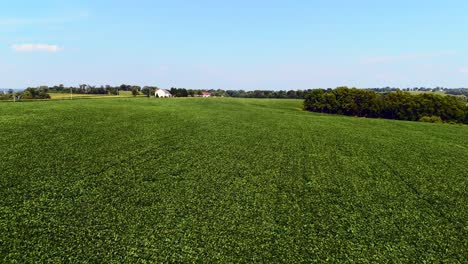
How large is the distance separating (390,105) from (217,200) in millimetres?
89175

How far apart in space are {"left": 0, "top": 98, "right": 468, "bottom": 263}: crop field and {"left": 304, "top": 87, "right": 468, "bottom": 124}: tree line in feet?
228

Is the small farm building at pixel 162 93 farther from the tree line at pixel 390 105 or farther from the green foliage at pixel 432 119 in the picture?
the green foliage at pixel 432 119

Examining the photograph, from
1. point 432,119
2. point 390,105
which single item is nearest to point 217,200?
point 432,119

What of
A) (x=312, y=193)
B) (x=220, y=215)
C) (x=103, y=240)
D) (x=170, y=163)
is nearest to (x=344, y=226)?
(x=312, y=193)

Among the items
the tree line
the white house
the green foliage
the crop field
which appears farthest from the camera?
the white house

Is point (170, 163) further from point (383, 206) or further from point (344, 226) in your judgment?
point (383, 206)

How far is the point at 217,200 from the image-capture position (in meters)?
12.7

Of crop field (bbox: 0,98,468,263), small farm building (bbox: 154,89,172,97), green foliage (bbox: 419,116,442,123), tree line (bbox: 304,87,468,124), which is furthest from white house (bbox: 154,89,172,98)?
crop field (bbox: 0,98,468,263)

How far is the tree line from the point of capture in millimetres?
79250

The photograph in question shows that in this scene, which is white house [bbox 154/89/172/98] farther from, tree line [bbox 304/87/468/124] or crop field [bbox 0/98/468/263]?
crop field [bbox 0/98/468/263]

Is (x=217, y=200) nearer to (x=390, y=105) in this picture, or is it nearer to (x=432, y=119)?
(x=432, y=119)

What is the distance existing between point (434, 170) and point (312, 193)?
9413 mm

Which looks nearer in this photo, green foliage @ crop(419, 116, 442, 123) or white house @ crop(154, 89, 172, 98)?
green foliage @ crop(419, 116, 442, 123)

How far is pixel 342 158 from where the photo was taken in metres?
20.0
